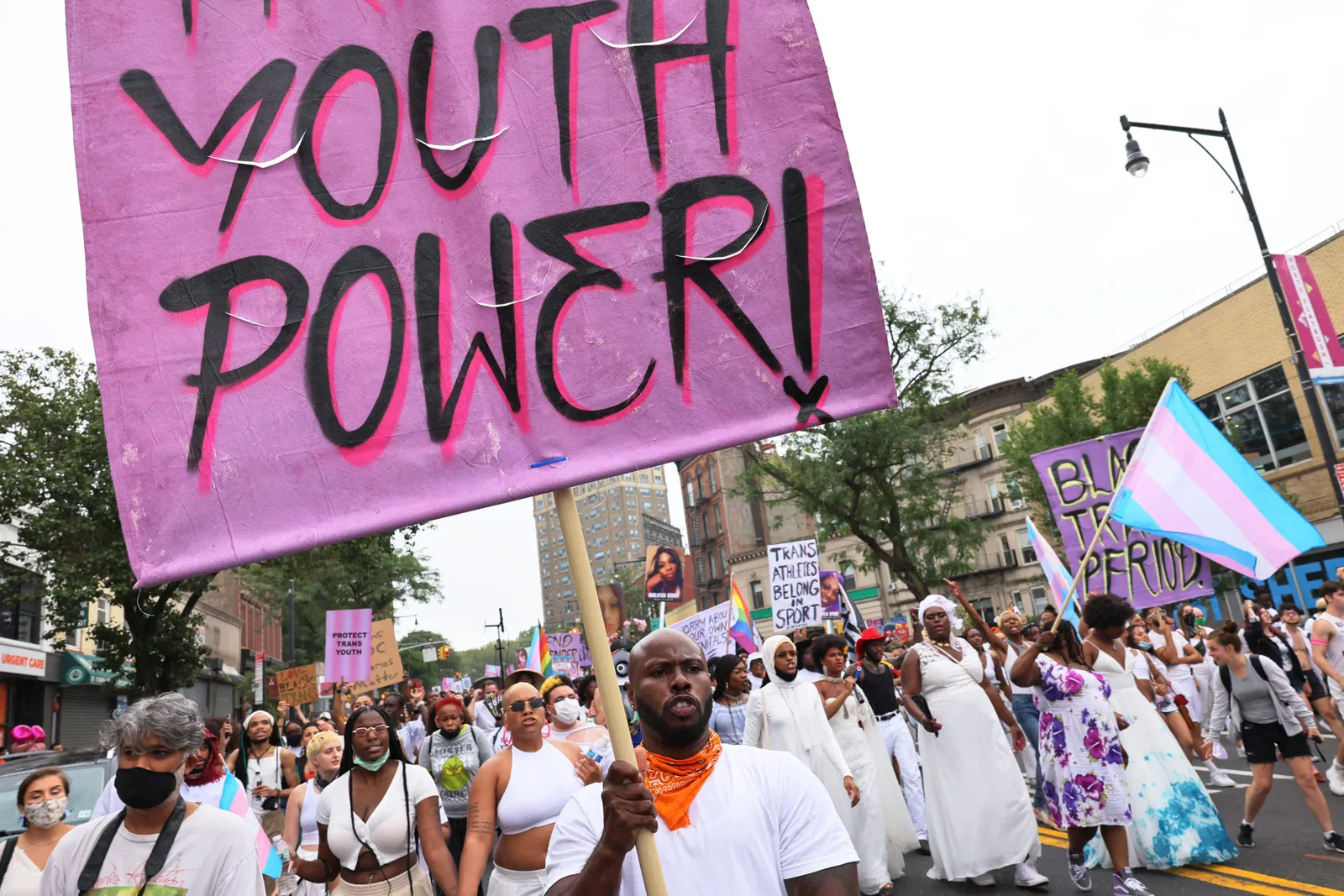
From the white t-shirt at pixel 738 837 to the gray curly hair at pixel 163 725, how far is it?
5.49 ft

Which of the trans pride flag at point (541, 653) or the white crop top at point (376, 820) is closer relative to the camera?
the white crop top at point (376, 820)

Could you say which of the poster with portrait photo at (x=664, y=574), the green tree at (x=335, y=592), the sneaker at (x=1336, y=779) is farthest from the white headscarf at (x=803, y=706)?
the green tree at (x=335, y=592)

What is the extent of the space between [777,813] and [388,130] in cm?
219

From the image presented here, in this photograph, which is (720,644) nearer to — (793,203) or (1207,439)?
(1207,439)

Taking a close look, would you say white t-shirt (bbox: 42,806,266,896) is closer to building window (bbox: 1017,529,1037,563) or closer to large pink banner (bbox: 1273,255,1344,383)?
large pink banner (bbox: 1273,255,1344,383)

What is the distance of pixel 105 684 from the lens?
32438mm

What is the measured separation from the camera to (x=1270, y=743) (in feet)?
25.3

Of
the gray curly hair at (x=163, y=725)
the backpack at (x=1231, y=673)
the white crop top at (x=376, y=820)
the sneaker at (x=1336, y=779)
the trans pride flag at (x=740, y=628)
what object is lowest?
the sneaker at (x=1336, y=779)

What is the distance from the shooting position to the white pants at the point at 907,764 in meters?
9.55

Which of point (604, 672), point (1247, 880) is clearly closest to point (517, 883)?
point (604, 672)

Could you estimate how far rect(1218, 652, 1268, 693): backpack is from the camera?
800 cm

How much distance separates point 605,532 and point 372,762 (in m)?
167

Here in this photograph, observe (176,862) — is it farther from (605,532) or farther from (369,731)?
(605,532)

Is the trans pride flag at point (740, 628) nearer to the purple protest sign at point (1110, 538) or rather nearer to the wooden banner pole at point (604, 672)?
the purple protest sign at point (1110, 538)
